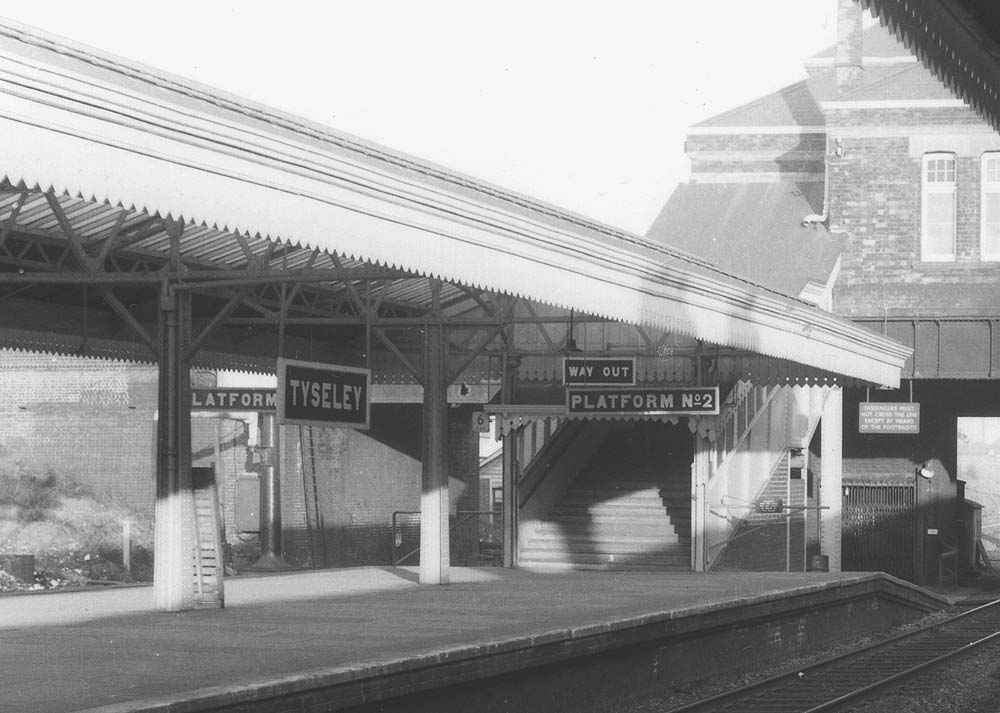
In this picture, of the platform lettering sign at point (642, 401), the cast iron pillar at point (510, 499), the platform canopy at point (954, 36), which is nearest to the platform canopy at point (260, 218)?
the platform lettering sign at point (642, 401)

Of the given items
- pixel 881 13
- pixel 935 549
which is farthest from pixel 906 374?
pixel 881 13

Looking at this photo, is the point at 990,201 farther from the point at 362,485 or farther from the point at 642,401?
the point at 642,401

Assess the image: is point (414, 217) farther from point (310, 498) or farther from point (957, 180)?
point (957, 180)

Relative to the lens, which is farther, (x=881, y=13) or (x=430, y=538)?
(x=430, y=538)

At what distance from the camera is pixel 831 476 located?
27.2 m

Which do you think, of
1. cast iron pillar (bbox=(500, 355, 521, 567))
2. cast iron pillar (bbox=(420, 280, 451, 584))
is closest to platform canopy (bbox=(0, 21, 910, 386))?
cast iron pillar (bbox=(420, 280, 451, 584))

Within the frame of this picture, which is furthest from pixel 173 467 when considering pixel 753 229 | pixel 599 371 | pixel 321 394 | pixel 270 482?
pixel 753 229

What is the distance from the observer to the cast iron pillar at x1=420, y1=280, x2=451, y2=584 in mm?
16219

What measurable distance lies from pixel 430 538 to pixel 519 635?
589 cm

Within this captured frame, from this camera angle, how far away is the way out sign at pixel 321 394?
12.9 m

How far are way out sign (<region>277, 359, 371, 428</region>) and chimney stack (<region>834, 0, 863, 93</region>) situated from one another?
24.2 metres

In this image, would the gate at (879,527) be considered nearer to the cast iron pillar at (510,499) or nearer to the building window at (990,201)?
the building window at (990,201)

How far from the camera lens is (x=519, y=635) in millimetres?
10531

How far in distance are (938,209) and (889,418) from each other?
20.9ft
